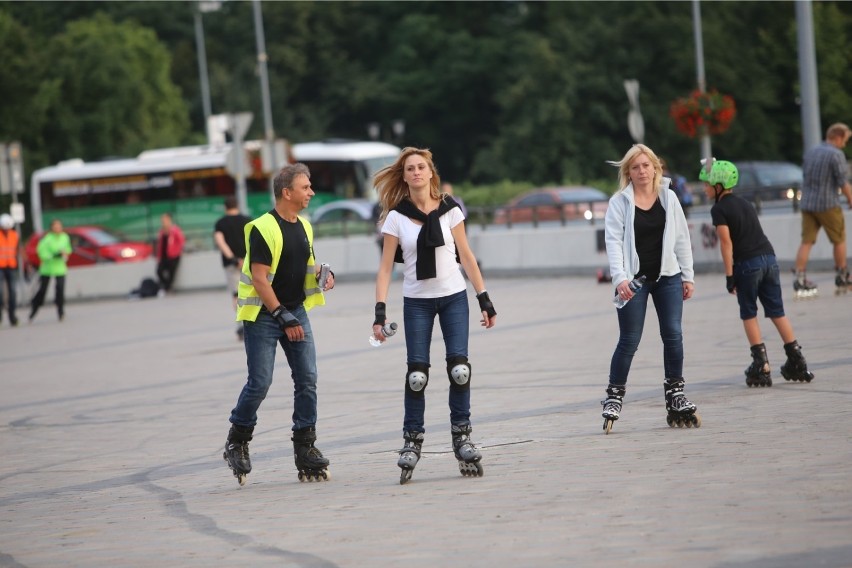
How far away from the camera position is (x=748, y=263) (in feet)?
34.7

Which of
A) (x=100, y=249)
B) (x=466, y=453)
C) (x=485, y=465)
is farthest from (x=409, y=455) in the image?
(x=100, y=249)

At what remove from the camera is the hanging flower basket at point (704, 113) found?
31.0 meters

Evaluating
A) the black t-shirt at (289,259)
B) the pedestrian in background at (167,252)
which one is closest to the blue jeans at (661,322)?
the black t-shirt at (289,259)

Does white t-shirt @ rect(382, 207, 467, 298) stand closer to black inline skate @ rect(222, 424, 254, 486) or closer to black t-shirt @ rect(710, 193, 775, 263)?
black inline skate @ rect(222, 424, 254, 486)

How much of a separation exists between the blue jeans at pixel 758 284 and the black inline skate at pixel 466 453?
10.8ft

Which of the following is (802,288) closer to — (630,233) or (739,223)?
(739,223)

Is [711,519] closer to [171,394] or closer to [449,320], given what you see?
[449,320]

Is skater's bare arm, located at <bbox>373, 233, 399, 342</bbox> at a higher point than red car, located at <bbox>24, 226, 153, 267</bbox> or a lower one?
higher

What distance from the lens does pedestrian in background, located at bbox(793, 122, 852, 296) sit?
15.8 m

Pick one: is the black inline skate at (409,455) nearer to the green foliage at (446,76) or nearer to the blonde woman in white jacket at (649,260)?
the blonde woman in white jacket at (649,260)

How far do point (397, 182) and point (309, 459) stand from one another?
5.07ft

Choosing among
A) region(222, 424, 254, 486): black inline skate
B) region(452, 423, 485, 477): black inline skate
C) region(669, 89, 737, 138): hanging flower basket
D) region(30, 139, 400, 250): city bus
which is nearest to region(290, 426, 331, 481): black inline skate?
region(222, 424, 254, 486): black inline skate

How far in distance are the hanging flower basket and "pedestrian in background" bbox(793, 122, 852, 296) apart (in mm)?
14792

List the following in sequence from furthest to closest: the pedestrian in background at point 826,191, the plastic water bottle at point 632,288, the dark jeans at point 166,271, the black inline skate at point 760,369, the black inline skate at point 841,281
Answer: the dark jeans at point 166,271, the black inline skate at point 841,281, the pedestrian in background at point 826,191, the black inline skate at point 760,369, the plastic water bottle at point 632,288
